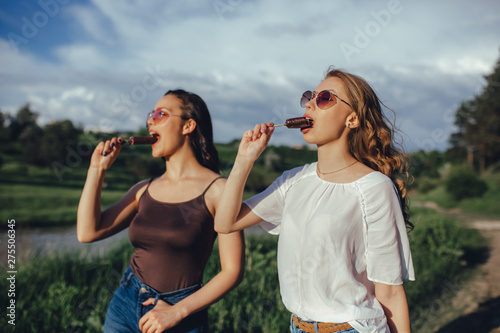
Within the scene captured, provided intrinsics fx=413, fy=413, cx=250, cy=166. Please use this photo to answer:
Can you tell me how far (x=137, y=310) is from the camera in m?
2.12

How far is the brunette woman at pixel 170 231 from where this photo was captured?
6.84 ft

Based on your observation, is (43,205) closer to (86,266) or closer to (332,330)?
(86,266)

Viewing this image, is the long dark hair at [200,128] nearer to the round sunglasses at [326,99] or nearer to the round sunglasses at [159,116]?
the round sunglasses at [159,116]

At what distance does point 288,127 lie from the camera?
1.87m

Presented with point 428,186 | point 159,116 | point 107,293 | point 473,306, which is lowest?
point 473,306

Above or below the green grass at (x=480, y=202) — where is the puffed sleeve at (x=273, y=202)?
above

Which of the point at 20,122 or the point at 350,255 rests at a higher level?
the point at 20,122

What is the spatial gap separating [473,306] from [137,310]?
5144 mm

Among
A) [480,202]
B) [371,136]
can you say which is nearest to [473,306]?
[371,136]

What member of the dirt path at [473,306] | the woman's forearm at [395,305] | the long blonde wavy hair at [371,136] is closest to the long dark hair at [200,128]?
the long blonde wavy hair at [371,136]

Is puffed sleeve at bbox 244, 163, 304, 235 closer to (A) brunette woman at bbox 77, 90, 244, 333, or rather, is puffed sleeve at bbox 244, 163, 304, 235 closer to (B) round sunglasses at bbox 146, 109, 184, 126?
(A) brunette woman at bbox 77, 90, 244, 333

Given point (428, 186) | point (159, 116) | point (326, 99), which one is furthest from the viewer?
point (428, 186)

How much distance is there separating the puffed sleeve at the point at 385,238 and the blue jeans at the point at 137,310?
950mm

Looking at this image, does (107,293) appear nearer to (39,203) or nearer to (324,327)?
(324,327)
